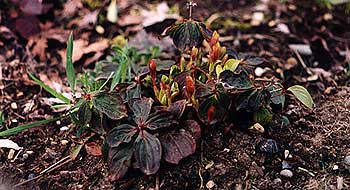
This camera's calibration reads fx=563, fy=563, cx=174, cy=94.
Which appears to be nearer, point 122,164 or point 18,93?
point 122,164

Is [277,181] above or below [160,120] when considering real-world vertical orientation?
below

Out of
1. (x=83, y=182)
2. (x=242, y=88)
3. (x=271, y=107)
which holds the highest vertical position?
(x=242, y=88)

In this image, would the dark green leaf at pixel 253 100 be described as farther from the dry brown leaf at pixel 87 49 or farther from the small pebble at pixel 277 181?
the dry brown leaf at pixel 87 49

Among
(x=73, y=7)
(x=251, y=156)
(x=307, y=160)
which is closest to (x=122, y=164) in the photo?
(x=251, y=156)

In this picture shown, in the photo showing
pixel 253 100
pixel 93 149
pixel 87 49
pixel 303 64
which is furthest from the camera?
pixel 87 49

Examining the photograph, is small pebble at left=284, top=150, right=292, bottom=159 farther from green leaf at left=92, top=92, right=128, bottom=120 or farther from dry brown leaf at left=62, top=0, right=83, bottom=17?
dry brown leaf at left=62, top=0, right=83, bottom=17

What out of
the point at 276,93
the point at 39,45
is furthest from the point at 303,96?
the point at 39,45

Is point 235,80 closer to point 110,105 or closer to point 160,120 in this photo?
point 160,120

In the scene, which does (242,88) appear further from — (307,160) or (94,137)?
(94,137)
